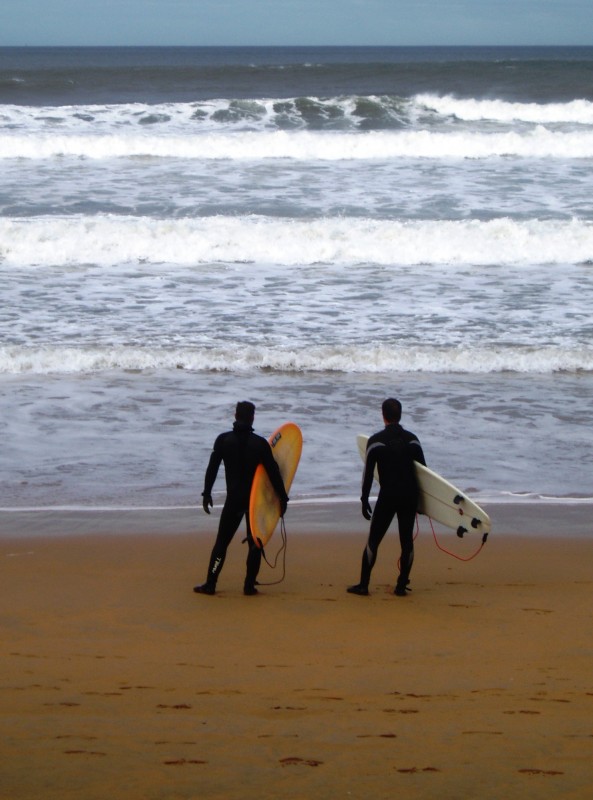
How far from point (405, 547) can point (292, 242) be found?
1238 cm

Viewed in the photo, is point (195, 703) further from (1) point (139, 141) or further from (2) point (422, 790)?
(1) point (139, 141)

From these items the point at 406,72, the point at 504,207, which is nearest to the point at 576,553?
the point at 504,207

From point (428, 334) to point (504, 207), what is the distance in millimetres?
9221

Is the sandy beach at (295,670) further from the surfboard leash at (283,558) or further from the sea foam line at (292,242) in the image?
the sea foam line at (292,242)

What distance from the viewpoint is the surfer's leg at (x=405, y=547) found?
19.1 ft

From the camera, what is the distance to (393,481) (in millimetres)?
5930

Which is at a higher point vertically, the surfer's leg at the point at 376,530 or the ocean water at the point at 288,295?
the ocean water at the point at 288,295

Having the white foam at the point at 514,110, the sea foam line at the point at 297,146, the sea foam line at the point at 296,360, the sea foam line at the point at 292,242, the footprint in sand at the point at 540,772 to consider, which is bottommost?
the footprint in sand at the point at 540,772

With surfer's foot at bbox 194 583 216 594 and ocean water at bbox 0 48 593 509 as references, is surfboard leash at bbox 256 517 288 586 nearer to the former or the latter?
surfer's foot at bbox 194 583 216 594

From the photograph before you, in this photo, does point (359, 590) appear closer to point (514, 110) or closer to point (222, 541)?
point (222, 541)

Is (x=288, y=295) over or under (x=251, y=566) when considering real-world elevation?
over

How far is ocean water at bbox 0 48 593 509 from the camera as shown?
8.69m

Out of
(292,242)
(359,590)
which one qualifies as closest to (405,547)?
(359,590)

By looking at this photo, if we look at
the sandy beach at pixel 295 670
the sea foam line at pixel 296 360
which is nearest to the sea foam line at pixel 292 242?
the sea foam line at pixel 296 360
